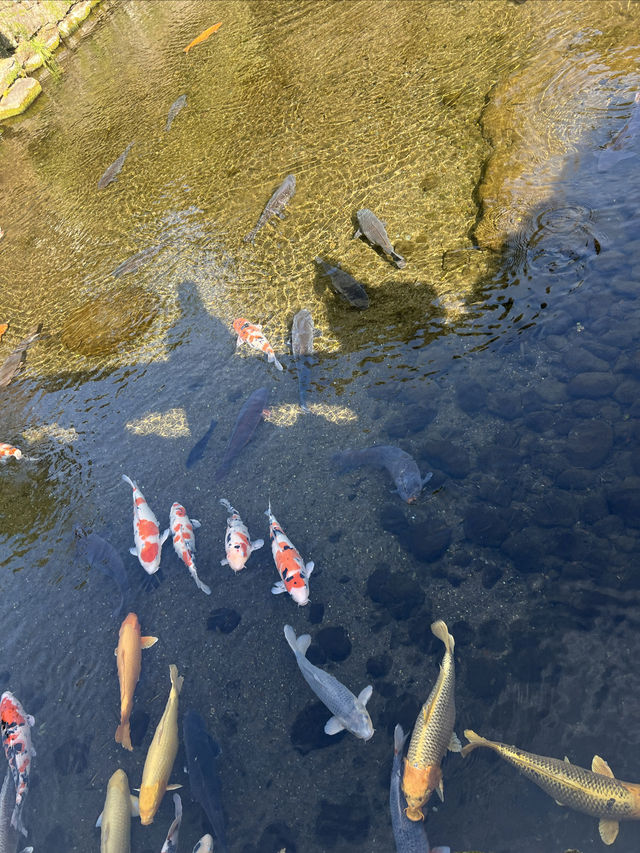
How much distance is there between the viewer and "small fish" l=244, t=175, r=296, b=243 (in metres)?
9.79

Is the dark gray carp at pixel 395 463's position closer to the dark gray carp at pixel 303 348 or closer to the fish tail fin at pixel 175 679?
the dark gray carp at pixel 303 348

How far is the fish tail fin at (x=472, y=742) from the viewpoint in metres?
4.30

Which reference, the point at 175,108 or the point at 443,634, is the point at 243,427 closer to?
the point at 443,634

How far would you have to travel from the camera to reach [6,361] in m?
9.38

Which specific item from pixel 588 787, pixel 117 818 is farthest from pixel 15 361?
pixel 588 787

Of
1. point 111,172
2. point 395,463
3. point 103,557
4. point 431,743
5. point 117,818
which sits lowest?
point 431,743

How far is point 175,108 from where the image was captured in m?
14.4

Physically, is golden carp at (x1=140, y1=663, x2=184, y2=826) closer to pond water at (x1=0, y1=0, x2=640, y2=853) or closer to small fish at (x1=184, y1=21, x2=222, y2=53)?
pond water at (x1=0, y1=0, x2=640, y2=853)

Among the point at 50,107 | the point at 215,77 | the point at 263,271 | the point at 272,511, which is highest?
the point at 50,107

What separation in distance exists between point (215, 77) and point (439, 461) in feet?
47.7

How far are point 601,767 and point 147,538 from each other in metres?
4.76

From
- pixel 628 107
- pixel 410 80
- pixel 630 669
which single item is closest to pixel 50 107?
pixel 410 80

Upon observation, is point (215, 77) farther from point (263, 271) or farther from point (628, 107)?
point (628, 107)

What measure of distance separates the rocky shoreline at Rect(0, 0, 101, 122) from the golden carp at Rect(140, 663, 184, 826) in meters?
23.6
